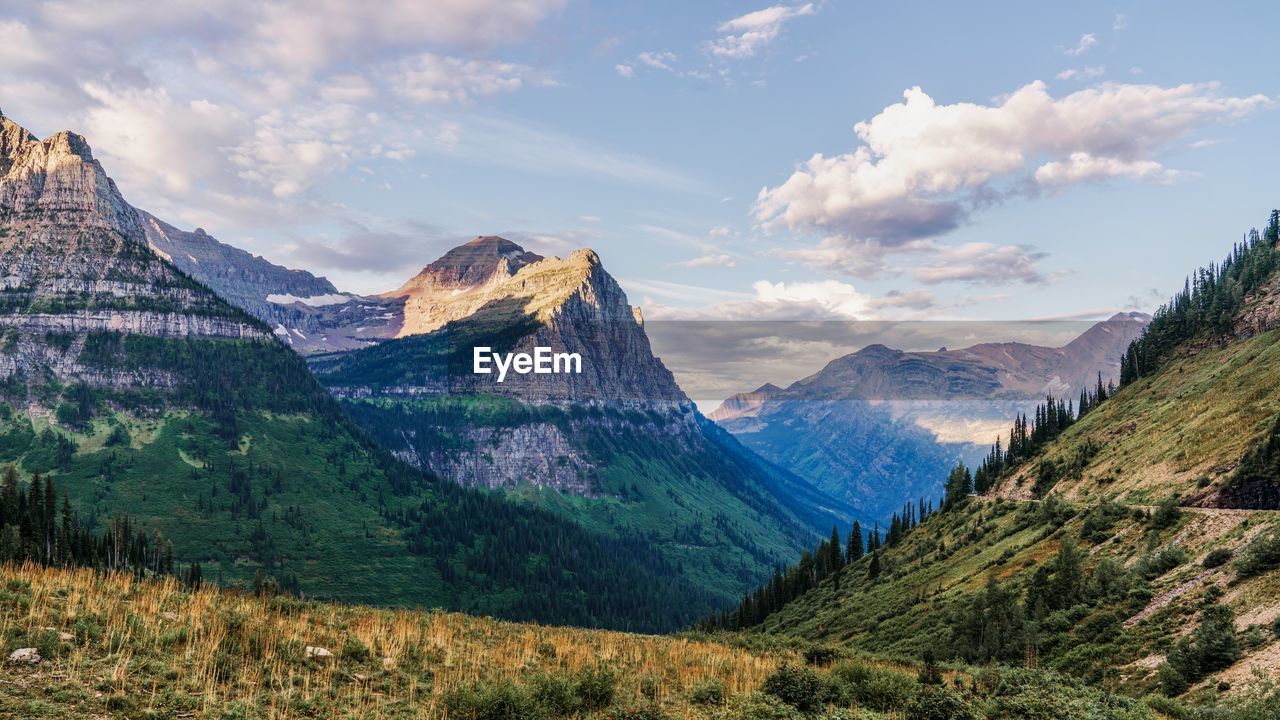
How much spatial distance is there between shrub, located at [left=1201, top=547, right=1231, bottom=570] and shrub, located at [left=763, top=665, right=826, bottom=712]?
124 ft

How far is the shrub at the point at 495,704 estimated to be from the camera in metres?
19.7

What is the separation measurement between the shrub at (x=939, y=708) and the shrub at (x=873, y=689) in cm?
65

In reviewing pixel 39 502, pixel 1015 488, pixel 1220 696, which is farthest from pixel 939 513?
pixel 39 502

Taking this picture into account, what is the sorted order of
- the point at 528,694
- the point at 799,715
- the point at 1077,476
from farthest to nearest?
the point at 1077,476, the point at 799,715, the point at 528,694

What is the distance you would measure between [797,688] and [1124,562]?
50.0m

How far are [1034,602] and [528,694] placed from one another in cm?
5629

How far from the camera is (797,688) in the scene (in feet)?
83.5

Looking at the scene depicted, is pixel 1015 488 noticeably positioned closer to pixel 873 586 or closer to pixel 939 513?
pixel 939 513

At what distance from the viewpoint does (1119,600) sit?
50.7m

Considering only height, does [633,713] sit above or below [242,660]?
below

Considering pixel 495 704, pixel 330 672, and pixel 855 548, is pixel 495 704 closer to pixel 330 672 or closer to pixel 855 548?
pixel 330 672

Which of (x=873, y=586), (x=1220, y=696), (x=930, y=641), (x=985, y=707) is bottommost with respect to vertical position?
(x=873, y=586)

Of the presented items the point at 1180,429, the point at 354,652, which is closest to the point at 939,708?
the point at 354,652

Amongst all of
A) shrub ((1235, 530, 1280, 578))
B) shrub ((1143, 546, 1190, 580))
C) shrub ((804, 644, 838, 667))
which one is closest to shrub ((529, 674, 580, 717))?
shrub ((804, 644, 838, 667))
